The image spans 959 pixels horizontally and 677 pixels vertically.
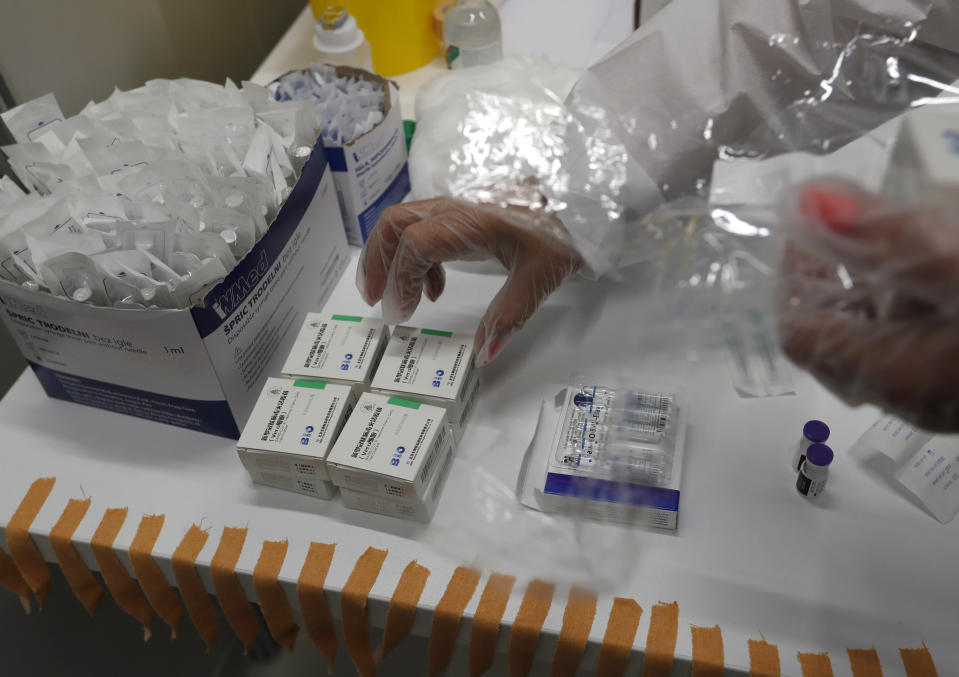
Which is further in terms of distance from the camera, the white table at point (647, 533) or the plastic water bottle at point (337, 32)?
the plastic water bottle at point (337, 32)

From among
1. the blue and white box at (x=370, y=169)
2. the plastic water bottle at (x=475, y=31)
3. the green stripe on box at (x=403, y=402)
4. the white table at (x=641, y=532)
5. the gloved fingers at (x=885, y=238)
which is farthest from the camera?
the plastic water bottle at (x=475, y=31)

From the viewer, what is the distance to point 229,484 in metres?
0.78

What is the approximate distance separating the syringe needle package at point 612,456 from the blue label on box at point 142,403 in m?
0.33

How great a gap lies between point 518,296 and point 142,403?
0.42m

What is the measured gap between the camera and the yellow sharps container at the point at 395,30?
117 cm

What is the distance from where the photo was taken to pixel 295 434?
0.73 metres

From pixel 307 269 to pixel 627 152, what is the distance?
38cm

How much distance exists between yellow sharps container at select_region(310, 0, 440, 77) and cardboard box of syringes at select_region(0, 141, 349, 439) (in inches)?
16.4

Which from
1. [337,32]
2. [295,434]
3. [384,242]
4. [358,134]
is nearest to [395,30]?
[337,32]

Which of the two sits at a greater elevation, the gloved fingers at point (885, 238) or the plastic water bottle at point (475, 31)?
the gloved fingers at point (885, 238)

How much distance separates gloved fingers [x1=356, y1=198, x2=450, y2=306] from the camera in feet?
2.68

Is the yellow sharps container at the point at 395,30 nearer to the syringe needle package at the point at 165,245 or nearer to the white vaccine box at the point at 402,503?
the syringe needle package at the point at 165,245

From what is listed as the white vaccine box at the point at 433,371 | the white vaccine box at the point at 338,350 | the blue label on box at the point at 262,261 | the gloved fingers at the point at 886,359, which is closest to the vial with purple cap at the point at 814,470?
the gloved fingers at the point at 886,359

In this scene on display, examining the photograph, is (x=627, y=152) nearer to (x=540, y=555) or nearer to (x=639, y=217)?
(x=639, y=217)
